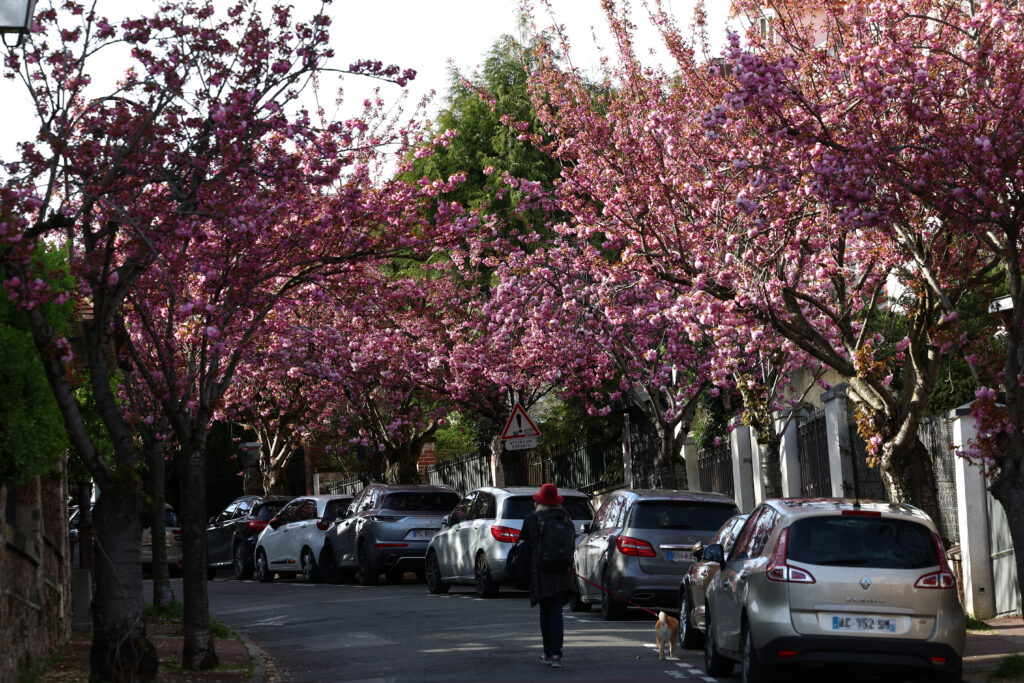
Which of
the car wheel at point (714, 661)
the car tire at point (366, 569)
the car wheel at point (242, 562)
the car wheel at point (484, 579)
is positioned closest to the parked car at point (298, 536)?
the car wheel at point (242, 562)

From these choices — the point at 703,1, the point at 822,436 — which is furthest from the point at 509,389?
the point at 703,1

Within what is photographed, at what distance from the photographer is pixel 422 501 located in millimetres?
26500

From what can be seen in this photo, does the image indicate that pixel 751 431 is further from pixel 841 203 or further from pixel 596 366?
pixel 841 203

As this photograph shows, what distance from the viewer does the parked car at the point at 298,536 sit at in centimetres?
2884

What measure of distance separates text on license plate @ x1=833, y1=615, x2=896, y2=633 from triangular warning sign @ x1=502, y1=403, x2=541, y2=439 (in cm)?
1550

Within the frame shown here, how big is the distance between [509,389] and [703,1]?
1381cm

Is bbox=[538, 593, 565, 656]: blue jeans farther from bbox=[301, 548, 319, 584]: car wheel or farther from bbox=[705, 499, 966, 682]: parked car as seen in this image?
bbox=[301, 548, 319, 584]: car wheel

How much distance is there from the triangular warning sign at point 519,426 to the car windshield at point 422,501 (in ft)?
4.87

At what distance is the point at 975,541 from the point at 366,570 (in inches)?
491

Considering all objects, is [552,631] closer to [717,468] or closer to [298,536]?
[717,468]

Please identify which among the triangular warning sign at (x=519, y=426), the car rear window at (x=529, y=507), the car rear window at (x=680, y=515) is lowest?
the car rear window at (x=680, y=515)

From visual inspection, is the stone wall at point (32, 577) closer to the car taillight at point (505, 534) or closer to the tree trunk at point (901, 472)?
the car taillight at point (505, 534)

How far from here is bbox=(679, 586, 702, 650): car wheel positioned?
15000mm

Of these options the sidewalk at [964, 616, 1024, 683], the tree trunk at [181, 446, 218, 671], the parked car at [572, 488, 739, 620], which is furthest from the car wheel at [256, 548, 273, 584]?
the sidewalk at [964, 616, 1024, 683]
